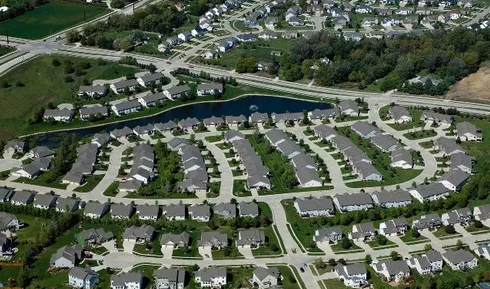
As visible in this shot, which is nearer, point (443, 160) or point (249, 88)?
point (443, 160)

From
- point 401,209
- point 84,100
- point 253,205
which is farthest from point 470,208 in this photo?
point 84,100

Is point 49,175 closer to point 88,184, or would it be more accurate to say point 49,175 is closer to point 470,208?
point 88,184

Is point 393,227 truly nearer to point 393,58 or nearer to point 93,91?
point 393,58

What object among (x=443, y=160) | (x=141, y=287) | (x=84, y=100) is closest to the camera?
(x=141, y=287)

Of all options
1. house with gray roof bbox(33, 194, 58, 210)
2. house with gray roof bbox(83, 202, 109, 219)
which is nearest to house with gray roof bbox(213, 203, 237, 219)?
house with gray roof bbox(83, 202, 109, 219)

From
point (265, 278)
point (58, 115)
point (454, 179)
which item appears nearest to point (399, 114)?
point (454, 179)

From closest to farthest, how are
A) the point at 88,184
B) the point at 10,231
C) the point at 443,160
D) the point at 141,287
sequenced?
the point at 141,287 < the point at 10,231 < the point at 88,184 < the point at 443,160

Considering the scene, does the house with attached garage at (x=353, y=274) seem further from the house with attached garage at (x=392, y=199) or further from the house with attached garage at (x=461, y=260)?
the house with attached garage at (x=392, y=199)
